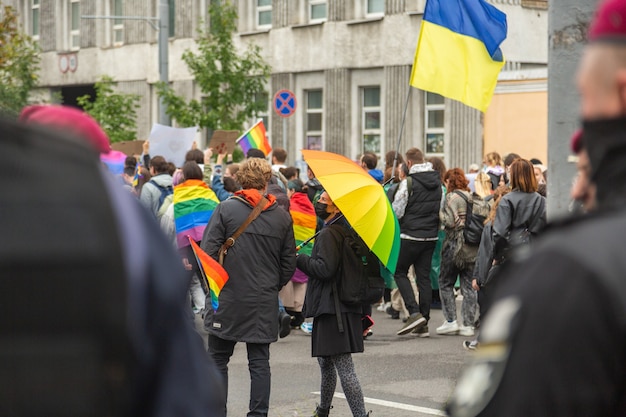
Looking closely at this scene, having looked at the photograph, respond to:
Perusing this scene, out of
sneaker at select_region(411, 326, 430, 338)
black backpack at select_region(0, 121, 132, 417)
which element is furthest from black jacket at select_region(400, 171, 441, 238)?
black backpack at select_region(0, 121, 132, 417)

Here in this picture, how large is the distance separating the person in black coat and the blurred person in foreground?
6.34 meters

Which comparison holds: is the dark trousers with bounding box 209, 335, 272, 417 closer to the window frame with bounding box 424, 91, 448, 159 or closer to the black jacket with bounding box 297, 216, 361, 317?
the black jacket with bounding box 297, 216, 361, 317

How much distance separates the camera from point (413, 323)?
13352 millimetres

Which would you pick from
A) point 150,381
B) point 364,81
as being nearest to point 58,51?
point 364,81

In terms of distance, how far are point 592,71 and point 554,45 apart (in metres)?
4.00

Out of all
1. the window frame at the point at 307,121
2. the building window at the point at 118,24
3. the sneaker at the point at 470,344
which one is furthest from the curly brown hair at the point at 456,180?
the building window at the point at 118,24

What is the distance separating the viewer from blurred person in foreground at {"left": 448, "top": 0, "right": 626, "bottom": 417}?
1758mm

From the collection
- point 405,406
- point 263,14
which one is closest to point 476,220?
point 405,406

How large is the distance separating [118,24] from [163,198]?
90.9ft

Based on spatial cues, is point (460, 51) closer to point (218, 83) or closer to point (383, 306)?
point (383, 306)

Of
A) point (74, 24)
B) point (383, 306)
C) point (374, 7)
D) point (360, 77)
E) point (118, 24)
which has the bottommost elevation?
point (383, 306)

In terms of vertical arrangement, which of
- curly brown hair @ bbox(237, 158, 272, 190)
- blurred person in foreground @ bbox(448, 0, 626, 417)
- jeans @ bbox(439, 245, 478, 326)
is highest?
blurred person in foreground @ bbox(448, 0, 626, 417)

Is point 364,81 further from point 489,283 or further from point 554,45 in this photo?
point 554,45

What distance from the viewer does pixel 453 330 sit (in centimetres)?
1355
